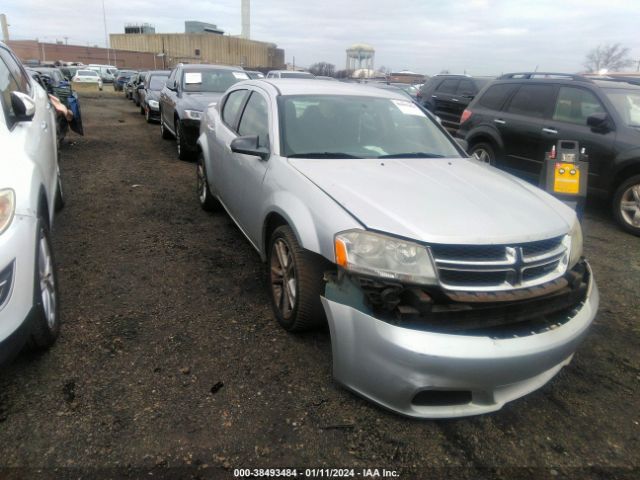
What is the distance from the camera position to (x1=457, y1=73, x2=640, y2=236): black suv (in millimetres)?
5633

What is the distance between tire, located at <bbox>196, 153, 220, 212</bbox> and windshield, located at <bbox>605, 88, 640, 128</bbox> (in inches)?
196

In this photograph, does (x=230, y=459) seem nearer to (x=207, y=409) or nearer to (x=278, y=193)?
(x=207, y=409)

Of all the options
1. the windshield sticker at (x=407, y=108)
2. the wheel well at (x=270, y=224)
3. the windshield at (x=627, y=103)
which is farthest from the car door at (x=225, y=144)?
the windshield at (x=627, y=103)

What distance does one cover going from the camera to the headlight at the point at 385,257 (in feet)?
7.25

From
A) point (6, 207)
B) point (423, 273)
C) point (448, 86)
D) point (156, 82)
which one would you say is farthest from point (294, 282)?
point (156, 82)

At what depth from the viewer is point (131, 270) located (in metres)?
3.99

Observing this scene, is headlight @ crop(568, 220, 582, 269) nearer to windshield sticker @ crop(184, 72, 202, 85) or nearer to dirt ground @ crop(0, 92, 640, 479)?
dirt ground @ crop(0, 92, 640, 479)

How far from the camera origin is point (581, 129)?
6.13 m

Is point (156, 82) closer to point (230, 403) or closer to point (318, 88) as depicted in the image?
point (318, 88)

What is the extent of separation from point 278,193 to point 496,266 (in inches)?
56.6

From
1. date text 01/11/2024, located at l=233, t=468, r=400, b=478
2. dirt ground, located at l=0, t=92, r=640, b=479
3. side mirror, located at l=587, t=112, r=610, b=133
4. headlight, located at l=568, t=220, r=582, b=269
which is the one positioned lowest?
date text 01/11/2024, located at l=233, t=468, r=400, b=478

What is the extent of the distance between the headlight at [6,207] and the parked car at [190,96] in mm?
5624

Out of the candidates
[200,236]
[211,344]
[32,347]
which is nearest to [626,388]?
[211,344]

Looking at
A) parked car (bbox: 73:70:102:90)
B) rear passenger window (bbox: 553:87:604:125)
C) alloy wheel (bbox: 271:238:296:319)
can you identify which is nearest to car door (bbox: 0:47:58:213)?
alloy wheel (bbox: 271:238:296:319)
